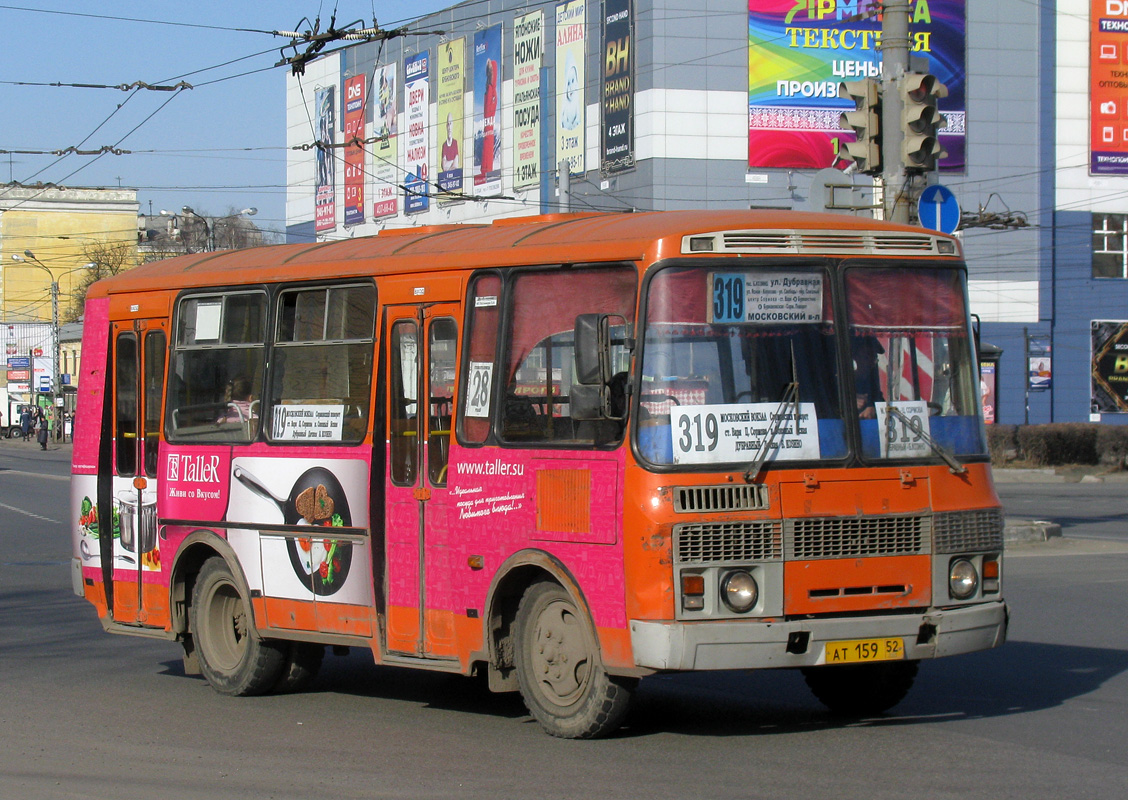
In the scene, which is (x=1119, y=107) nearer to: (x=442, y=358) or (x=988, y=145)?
(x=988, y=145)

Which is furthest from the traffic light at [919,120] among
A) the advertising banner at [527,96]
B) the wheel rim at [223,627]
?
the advertising banner at [527,96]

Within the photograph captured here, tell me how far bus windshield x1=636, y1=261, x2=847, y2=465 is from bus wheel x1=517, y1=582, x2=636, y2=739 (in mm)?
1071

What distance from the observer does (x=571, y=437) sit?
8.05 metres

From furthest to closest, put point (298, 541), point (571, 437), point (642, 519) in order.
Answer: point (298, 541) < point (571, 437) < point (642, 519)

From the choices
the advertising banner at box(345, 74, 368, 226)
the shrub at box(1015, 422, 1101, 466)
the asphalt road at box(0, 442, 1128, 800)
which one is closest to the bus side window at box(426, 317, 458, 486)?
the asphalt road at box(0, 442, 1128, 800)

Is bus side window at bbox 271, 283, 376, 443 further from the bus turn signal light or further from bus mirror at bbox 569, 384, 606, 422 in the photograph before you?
the bus turn signal light

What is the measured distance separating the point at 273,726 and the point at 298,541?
50.7 inches

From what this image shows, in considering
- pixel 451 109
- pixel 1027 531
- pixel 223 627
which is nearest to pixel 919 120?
pixel 1027 531

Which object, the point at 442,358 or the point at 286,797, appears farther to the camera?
the point at 442,358

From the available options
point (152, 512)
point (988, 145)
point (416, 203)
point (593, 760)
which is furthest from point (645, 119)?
point (593, 760)

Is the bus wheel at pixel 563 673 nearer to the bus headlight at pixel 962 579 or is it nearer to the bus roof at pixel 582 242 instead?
the bus headlight at pixel 962 579

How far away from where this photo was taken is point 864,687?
882 cm

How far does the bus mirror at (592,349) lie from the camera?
754 centimetres

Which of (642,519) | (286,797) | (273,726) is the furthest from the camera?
(273,726)
